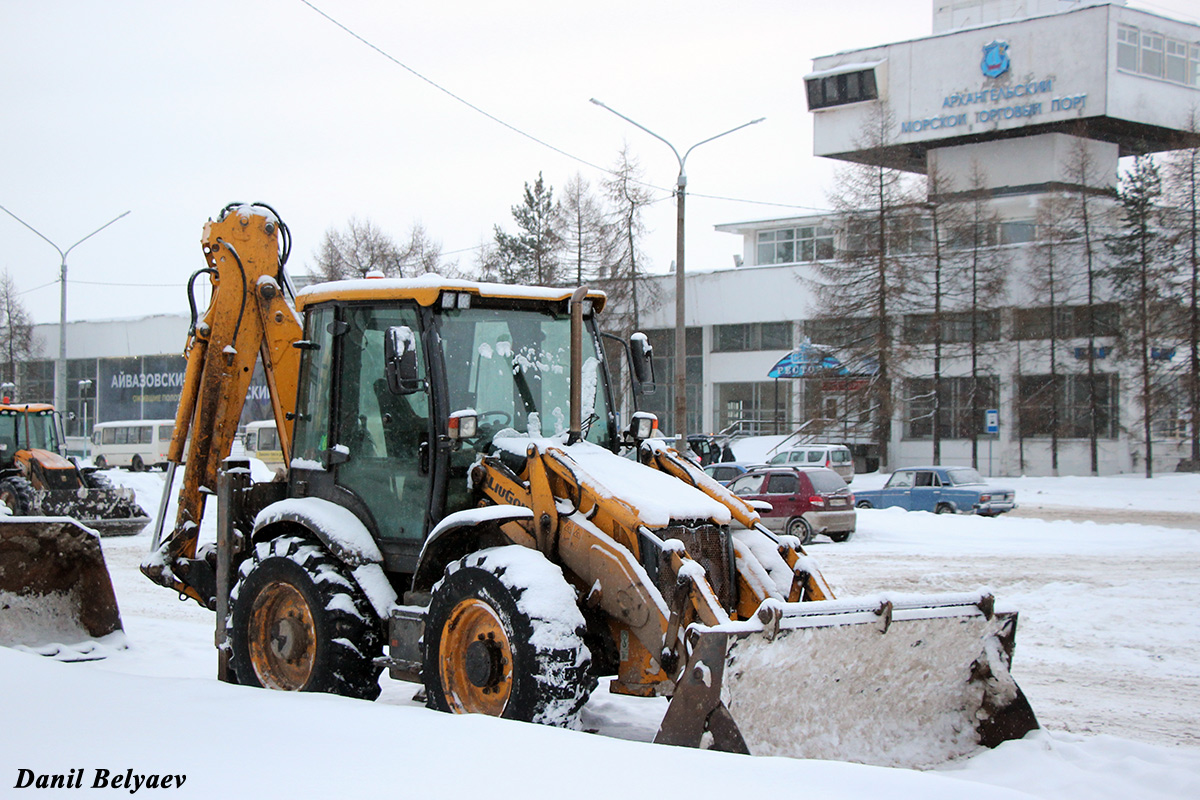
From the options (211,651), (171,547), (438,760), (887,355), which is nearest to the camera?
(438,760)

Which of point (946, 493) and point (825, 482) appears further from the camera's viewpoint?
point (946, 493)

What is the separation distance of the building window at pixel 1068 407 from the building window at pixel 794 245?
1656 cm

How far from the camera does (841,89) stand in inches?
2338

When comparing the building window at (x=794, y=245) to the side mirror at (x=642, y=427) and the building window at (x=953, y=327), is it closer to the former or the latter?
the building window at (x=953, y=327)

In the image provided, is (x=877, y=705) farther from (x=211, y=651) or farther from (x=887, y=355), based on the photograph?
(x=887, y=355)

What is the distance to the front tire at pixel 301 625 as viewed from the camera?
7.36 meters

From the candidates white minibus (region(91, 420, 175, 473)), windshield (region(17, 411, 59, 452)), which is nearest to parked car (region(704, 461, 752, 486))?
windshield (region(17, 411, 59, 452))

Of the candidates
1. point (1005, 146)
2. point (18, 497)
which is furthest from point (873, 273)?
→ point (18, 497)

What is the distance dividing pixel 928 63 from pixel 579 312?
54.1 meters

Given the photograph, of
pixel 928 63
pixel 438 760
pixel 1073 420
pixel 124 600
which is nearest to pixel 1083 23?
pixel 928 63

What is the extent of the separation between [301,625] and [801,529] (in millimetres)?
16263

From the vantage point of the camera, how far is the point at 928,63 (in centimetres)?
5641

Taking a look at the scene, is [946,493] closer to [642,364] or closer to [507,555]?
[642,364]

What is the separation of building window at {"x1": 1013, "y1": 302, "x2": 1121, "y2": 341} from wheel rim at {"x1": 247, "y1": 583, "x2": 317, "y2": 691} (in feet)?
145
